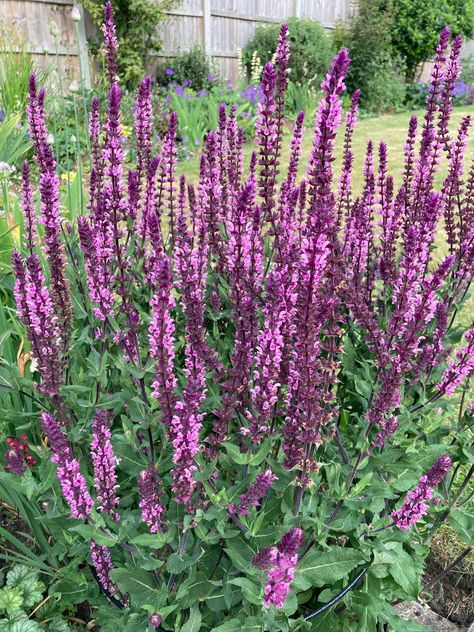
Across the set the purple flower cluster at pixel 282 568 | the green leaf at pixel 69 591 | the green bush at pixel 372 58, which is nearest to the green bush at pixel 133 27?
the green bush at pixel 372 58

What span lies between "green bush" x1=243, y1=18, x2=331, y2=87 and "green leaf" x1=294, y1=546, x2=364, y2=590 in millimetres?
13763

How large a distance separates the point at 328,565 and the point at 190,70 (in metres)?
12.4

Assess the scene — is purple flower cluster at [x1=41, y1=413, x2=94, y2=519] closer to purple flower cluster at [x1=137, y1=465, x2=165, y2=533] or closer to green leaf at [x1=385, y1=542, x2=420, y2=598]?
purple flower cluster at [x1=137, y1=465, x2=165, y2=533]

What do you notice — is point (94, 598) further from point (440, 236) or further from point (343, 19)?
point (343, 19)

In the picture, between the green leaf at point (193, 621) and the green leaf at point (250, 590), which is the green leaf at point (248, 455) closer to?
the green leaf at point (250, 590)

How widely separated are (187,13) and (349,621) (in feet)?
44.1

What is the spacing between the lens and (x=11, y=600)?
2324 millimetres

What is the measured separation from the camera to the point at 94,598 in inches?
95.2

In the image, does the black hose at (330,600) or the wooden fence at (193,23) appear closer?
the black hose at (330,600)

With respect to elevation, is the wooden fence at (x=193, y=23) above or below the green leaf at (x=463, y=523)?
above

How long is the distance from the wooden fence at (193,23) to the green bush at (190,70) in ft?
1.21

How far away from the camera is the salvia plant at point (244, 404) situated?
5.63 feet

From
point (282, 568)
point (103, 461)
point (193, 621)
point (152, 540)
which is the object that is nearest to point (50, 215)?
point (103, 461)

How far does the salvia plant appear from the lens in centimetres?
172
